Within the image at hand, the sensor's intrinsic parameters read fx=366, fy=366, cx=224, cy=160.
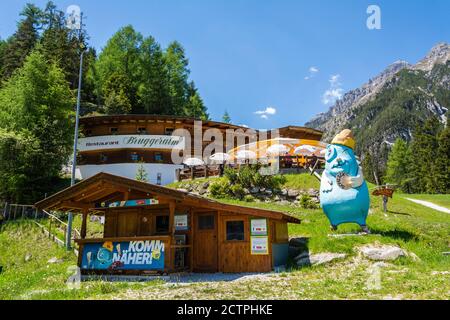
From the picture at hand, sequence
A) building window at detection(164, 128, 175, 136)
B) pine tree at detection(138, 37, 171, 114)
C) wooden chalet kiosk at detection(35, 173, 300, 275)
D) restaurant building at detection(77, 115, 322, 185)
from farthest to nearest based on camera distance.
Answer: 1. pine tree at detection(138, 37, 171, 114)
2. building window at detection(164, 128, 175, 136)
3. restaurant building at detection(77, 115, 322, 185)
4. wooden chalet kiosk at detection(35, 173, 300, 275)

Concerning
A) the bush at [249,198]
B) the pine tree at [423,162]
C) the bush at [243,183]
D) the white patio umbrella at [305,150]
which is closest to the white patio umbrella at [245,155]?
the bush at [243,183]

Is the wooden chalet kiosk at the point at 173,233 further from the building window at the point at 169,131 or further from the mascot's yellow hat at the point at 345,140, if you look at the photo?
the building window at the point at 169,131

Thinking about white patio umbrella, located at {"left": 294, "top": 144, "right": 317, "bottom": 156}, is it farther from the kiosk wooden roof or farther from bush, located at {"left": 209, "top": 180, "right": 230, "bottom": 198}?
the kiosk wooden roof

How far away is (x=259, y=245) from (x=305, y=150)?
1754cm

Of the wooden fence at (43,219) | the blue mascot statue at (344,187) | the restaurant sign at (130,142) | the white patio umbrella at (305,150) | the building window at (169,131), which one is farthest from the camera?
the building window at (169,131)

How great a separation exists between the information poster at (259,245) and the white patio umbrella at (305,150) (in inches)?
664

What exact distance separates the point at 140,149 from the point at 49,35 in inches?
1313

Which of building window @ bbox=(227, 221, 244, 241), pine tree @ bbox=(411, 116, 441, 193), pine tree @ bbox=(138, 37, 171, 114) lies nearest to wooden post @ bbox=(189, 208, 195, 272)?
building window @ bbox=(227, 221, 244, 241)

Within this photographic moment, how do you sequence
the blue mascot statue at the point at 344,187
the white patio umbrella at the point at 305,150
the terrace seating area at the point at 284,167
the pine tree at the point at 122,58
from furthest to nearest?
1. the pine tree at the point at 122,58
2. the white patio umbrella at the point at 305,150
3. the terrace seating area at the point at 284,167
4. the blue mascot statue at the point at 344,187

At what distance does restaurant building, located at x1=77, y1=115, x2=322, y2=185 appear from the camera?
37.3 meters

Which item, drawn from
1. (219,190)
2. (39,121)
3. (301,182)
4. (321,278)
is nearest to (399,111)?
(301,182)

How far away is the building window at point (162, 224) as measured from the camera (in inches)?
609
